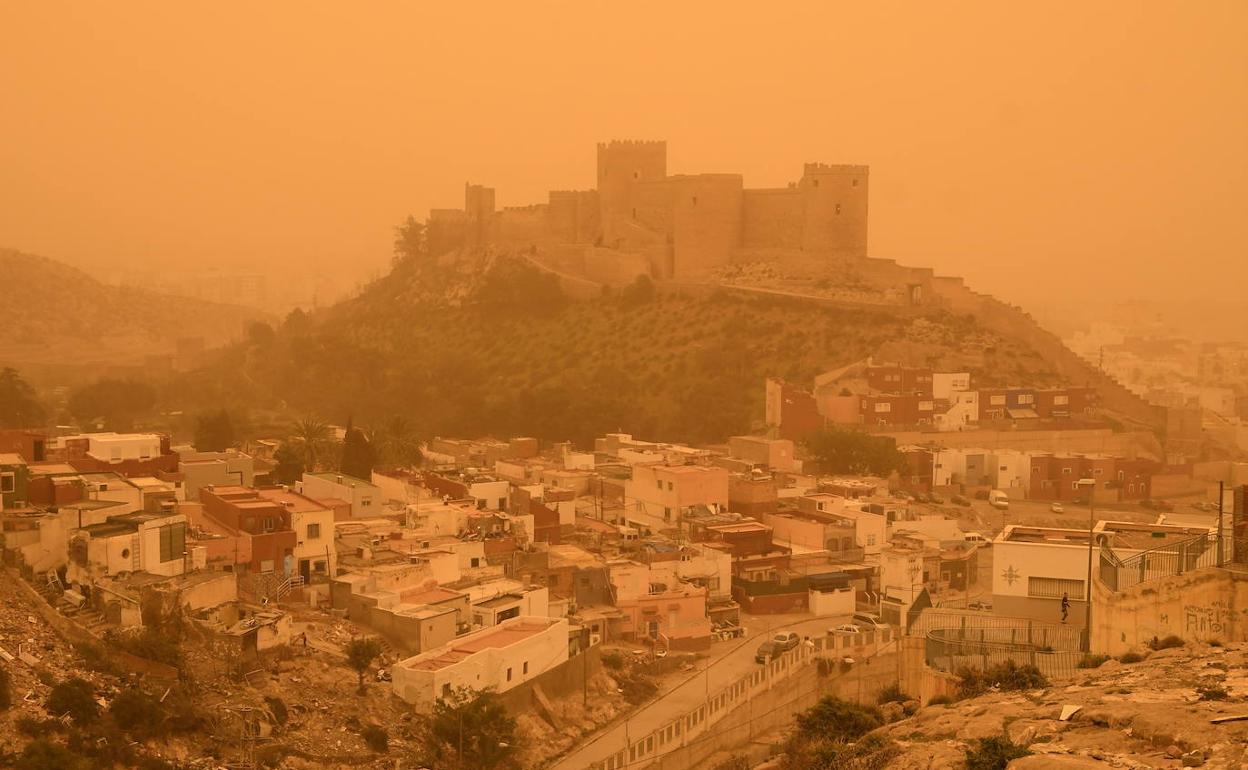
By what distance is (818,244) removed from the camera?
2564 cm

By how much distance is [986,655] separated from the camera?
5.57 meters

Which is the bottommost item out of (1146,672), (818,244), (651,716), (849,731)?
(651,716)

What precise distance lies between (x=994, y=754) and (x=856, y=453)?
48.7 feet

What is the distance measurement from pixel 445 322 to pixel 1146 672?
79.1ft

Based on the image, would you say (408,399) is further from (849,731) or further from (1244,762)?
(1244,762)

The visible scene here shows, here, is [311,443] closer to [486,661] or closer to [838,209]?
[486,661]

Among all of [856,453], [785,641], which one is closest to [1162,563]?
[785,641]

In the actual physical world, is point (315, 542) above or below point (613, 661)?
above

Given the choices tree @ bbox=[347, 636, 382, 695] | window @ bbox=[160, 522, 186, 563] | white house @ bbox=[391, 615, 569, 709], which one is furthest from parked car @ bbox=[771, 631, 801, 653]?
window @ bbox=[160, 522, 186, 563]

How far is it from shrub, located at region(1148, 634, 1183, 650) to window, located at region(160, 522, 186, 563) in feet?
21.2

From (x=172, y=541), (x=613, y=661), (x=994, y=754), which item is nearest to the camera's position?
(x=994, y=754)

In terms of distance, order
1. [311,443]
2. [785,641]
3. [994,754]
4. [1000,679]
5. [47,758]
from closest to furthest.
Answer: [994,754]
[1000,679]
[47,758]
[785,641]
[311,443]

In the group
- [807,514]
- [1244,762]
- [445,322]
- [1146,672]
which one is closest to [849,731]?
[1146,672]

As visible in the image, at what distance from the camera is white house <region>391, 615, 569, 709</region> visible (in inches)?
331
